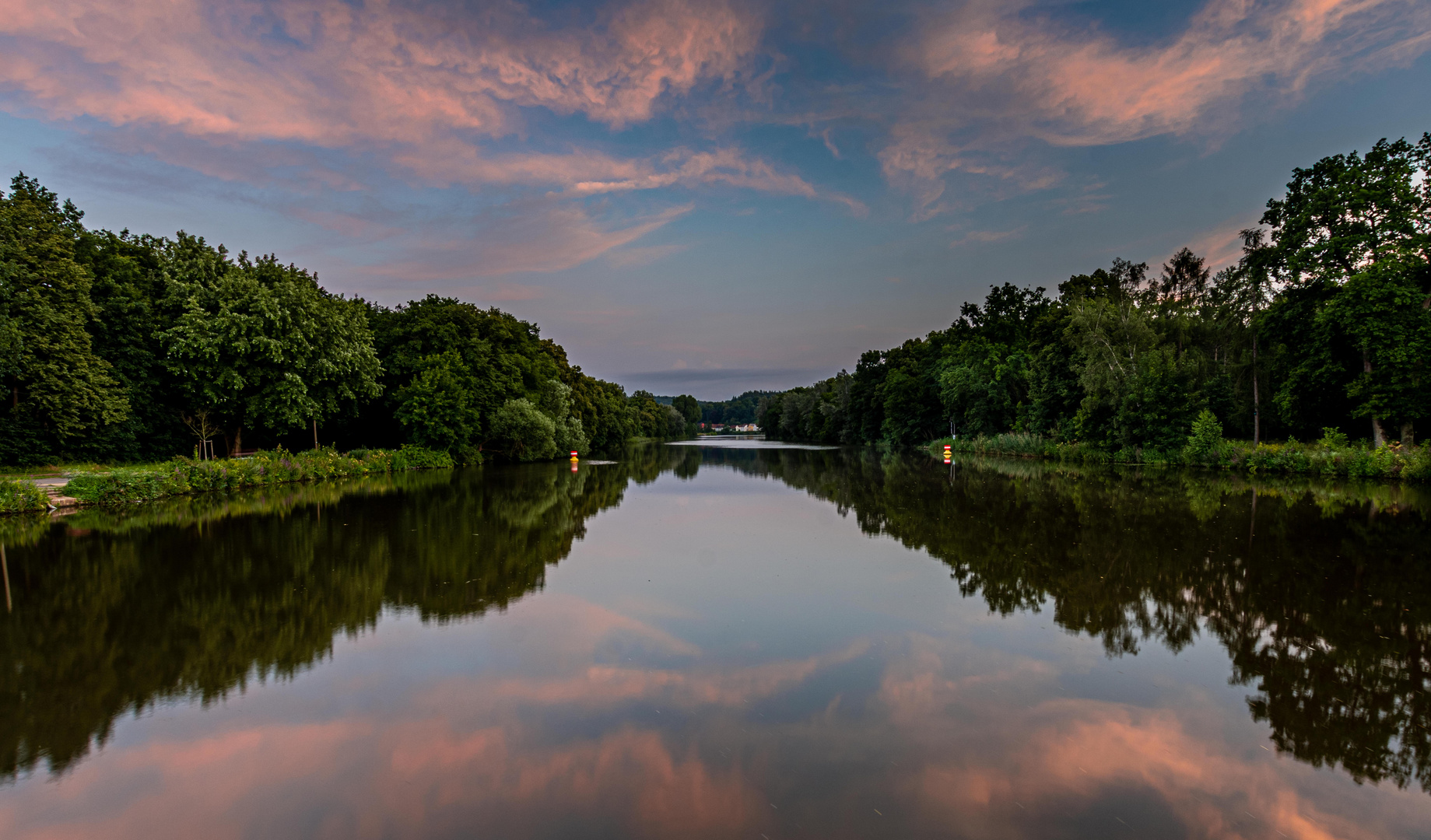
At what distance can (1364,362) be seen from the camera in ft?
75.9

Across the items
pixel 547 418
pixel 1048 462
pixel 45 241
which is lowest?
pixel 1048 462

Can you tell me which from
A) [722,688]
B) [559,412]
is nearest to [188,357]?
[559,412]

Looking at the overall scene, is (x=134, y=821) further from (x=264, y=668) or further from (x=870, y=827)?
(x=870, y=827)

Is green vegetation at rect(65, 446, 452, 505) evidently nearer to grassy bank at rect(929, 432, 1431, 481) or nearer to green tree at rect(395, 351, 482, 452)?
green tree at rect(395, 351, 482, 452)

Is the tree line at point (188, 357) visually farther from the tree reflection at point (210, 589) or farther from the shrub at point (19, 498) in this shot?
the tree reflection at point (210, 589)

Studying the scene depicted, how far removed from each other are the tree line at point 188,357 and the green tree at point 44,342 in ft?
0.16

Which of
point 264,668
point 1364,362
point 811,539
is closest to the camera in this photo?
point 264,668

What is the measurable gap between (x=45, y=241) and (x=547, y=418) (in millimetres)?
23223

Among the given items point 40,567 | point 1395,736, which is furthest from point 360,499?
point 1395,736

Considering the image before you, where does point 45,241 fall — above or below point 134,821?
above

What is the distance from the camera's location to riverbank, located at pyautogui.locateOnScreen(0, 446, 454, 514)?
15094mm

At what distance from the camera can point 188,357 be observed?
24328 millimetres

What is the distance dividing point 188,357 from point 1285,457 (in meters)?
42.3

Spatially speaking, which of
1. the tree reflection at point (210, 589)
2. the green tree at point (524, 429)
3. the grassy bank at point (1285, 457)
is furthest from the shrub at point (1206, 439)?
the green tree at point (524, 429)
